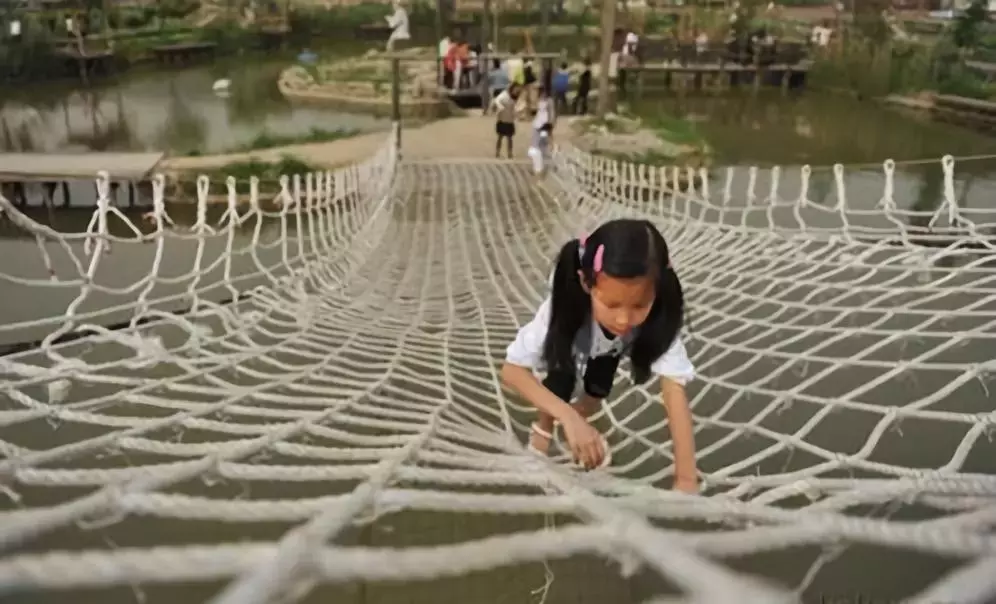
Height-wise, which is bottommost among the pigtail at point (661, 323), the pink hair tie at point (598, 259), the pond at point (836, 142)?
the pond at point (836, 142)

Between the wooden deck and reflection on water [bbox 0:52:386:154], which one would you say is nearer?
the wooden deck

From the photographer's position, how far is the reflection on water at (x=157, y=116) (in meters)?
7.16

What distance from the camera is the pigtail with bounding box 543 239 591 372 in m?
0.75

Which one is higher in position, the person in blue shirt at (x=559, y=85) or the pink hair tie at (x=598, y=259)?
the pink hair tie at (x=598, y=259)

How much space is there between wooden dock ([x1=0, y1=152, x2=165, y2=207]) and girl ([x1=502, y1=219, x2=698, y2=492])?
4424 millimetres

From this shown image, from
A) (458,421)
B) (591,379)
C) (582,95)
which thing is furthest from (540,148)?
(582,95)

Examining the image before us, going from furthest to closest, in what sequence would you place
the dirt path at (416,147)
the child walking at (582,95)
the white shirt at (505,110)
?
1. the child walking at (582,95)
2. the dirt path at (416,147)
3. the white shirt at (505,110)

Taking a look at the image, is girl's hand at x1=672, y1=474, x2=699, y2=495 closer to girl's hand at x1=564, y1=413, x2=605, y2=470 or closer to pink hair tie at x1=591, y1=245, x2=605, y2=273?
girl's hand at x1=564, y1=413, x2=605, y2=470

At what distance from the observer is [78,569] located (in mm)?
281

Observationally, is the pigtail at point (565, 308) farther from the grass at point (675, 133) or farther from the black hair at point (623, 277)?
the grass at point (675, 133)

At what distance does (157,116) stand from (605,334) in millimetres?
8448

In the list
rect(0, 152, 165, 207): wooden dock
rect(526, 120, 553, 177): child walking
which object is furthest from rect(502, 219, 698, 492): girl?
rect(0, 152, 165, 207): wooden dock

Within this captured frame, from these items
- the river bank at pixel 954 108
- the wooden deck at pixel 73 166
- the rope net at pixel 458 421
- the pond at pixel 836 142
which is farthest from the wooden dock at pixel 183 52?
the river bank at pixel 954 108

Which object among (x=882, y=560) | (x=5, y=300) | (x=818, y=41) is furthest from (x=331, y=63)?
(x=882, y=560)
